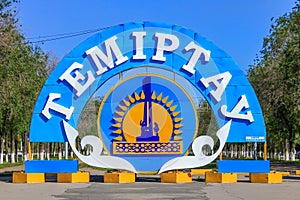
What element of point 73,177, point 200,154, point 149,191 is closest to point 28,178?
point 73,177

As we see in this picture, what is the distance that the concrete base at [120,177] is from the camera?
2350 centimetres

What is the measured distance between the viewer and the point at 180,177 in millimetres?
23609

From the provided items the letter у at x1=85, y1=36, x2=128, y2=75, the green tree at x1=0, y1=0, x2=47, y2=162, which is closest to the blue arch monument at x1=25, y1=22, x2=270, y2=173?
the letter у at x1=85, y1=36, x2=128, y2=75

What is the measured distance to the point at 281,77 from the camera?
39.6 metres

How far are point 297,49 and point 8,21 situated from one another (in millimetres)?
15948

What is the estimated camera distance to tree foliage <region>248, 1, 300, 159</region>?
31.4 metres

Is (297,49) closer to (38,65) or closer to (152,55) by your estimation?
(152,55)

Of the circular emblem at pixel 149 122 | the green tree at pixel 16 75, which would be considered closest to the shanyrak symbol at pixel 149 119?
the circular emblem at pixel 149 122

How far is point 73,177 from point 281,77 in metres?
20.9

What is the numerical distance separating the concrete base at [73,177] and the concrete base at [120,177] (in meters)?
0.96

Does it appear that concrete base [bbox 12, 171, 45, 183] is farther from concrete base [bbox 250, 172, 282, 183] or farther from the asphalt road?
concrete base [bbox 250, 172, 282, 183]

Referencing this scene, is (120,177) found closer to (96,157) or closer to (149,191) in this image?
(96,157)

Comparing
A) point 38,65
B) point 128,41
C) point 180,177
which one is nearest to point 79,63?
point 128,41

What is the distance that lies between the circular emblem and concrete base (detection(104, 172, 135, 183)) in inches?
26.1
